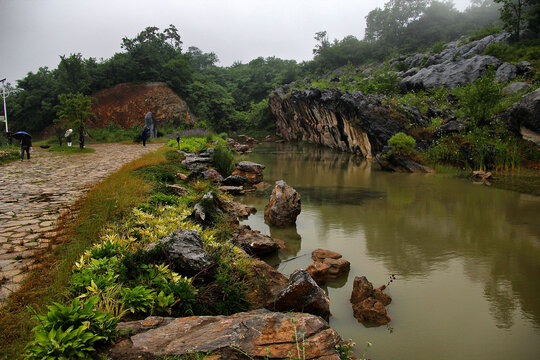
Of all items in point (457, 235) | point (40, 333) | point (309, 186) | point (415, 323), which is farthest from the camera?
point (309, 186)

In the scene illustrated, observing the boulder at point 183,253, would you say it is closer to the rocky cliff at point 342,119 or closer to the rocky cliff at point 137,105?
the rocky cliff at point 342,119

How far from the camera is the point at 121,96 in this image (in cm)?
3847

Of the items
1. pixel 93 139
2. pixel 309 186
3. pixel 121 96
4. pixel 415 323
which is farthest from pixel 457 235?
pixel 121 96

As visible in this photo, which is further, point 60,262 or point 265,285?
point 265,285

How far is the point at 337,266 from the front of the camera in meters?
6.22

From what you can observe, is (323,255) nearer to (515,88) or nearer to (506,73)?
(515,88)

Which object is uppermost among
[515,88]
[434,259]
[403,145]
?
[515,88]

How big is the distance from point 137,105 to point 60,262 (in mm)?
36978

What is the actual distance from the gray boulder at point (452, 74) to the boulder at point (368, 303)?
2595 cm

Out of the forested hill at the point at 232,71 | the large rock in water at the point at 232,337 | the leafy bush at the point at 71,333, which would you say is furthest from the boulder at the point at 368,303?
the forested hill at the point at 232,71

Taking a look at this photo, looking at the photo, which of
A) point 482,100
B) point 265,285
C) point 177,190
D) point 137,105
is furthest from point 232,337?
point 137,105

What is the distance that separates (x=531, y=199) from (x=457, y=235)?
4.87 metres

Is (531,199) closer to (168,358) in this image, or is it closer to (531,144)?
(531,144)

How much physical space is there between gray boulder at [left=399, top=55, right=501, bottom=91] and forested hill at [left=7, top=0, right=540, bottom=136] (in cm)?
715
